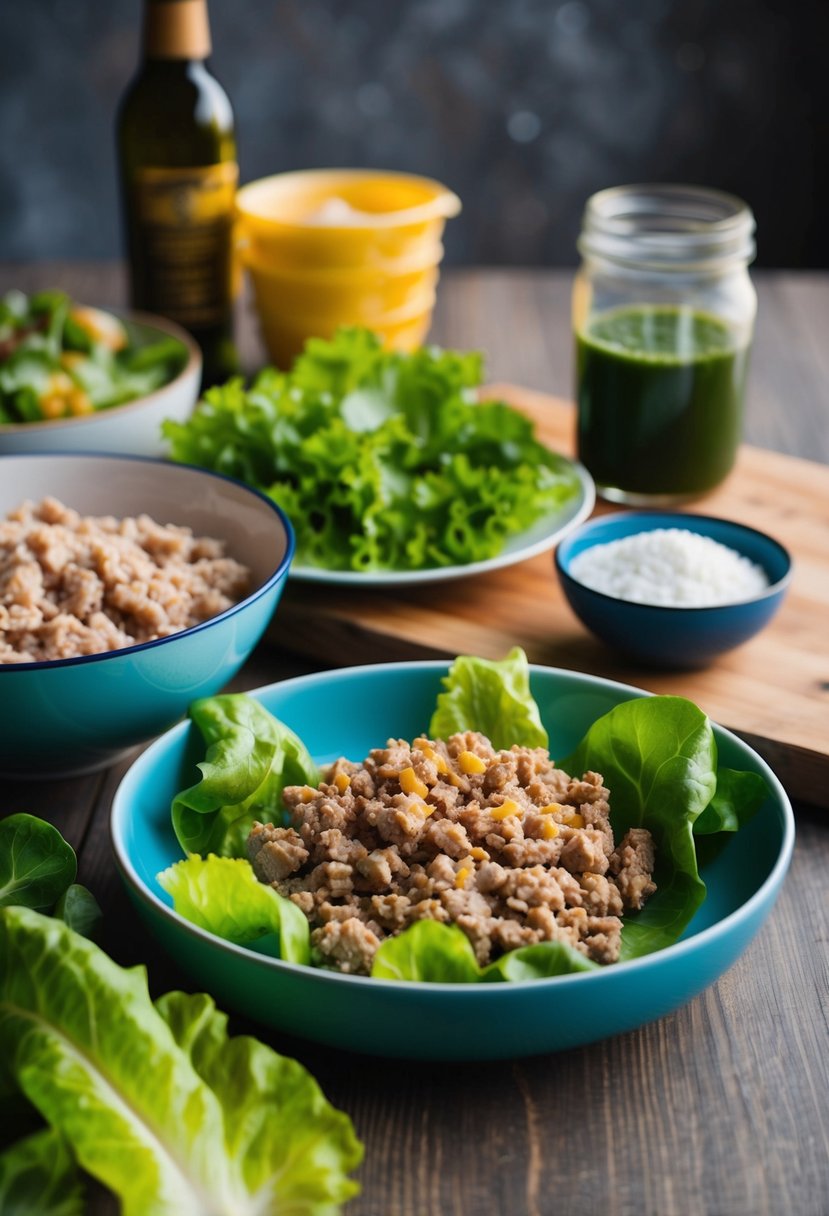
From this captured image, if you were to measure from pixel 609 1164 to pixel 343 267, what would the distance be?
6.32 feet

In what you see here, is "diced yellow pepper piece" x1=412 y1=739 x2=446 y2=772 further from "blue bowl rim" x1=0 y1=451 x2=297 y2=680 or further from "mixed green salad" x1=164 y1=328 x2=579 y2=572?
"mixed green salad" x1=164 y1=328 x2=579 y2=572

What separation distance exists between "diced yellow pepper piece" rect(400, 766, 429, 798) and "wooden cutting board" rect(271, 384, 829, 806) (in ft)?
1.76

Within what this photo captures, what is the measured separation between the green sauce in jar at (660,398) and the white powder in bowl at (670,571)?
0.37m

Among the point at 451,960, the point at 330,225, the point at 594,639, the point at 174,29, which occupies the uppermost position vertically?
the point at 174,29

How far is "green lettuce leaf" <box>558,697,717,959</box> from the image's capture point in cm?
133

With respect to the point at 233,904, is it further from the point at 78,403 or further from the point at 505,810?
the point at 78,403

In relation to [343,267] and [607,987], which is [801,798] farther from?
[343,267]

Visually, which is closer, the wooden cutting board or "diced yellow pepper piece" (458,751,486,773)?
"diced yellow pepper piece" (458,751,486,773)

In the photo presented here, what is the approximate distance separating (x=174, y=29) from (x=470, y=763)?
1.80m

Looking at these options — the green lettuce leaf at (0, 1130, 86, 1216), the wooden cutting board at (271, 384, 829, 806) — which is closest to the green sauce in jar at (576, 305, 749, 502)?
the wooden cutting board at (271, 384, 829, 806)

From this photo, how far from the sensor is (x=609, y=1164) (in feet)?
3.76

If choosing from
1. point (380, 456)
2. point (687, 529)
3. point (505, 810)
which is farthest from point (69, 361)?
point (505, 810)

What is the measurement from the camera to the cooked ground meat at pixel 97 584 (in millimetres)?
1587

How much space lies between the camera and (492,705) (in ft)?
5.18
